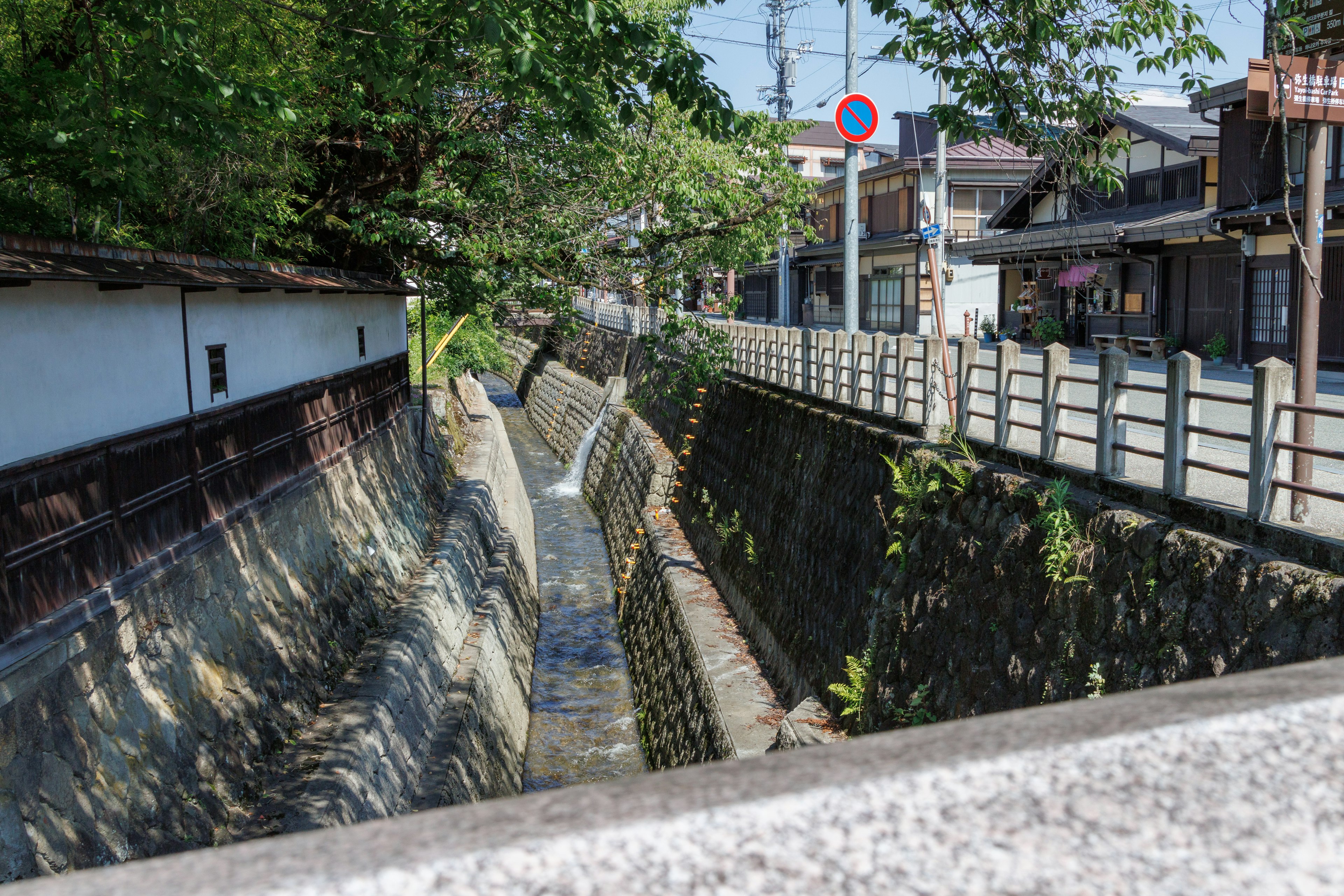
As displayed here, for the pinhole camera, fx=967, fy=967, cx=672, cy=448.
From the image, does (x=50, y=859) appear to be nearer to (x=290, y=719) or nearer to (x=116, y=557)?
(x=116, y=557)

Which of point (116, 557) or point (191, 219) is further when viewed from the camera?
point (191, 219)

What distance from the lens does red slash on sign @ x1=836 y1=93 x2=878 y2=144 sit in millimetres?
15805

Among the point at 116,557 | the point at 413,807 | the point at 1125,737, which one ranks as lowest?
the point at 413,807

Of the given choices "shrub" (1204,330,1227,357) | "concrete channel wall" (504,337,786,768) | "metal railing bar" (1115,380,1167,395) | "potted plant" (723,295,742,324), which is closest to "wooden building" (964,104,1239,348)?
"shrub" (1204,330,1227,357)

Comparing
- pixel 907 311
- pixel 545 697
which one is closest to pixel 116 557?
pixel 545 697

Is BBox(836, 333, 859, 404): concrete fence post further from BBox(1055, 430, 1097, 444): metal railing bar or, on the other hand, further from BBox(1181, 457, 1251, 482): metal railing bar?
BBox(1181, 457, 1251, 482): metal railing bar

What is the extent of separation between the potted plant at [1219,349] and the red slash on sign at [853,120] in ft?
38.7

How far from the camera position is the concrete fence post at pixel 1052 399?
27.2 feet

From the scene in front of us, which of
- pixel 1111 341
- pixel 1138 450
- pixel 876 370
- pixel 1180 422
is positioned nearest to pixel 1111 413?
pixel 1138 450

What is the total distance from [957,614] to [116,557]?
6.81 m

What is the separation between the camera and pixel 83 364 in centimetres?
740

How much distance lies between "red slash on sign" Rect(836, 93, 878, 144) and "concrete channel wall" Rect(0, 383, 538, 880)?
30.8 feet

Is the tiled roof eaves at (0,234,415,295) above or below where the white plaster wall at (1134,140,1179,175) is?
below

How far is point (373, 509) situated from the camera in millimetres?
14664
